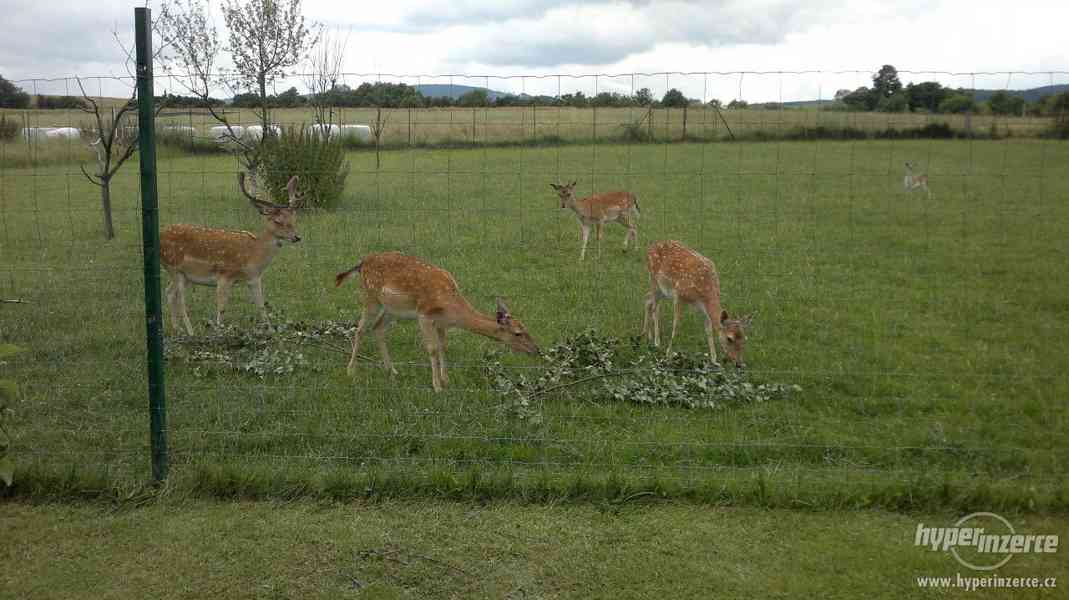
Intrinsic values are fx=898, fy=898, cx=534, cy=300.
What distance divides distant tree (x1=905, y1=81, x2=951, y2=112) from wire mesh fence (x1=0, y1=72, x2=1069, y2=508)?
19 centimetres

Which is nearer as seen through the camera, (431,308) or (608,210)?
(431,308)

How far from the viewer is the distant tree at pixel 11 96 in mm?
8555

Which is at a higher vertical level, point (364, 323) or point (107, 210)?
point (107, 210)

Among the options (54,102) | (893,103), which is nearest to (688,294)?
(893,103)

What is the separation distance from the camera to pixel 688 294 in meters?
9.18

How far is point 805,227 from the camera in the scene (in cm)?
1593

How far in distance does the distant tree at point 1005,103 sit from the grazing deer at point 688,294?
3.05 metres

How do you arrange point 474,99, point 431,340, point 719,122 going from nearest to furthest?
1. point 431,340
2. point 474,99
3. point 719,122

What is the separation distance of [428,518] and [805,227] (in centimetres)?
1214

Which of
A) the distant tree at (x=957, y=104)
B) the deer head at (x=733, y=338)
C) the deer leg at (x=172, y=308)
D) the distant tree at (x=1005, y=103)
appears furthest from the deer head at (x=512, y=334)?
the distant tree at (x=1005, y=103)

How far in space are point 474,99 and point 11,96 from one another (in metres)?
4.50

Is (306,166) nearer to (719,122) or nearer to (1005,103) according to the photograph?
(719,122)

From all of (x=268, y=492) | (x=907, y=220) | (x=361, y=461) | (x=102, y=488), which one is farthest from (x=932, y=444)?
(x=907, y=220)

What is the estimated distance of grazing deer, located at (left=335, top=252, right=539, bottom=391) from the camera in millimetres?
7938
